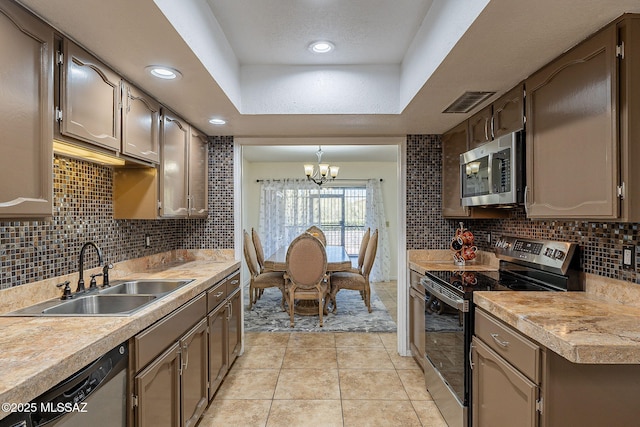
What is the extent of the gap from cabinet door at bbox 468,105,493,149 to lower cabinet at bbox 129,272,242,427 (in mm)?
2141

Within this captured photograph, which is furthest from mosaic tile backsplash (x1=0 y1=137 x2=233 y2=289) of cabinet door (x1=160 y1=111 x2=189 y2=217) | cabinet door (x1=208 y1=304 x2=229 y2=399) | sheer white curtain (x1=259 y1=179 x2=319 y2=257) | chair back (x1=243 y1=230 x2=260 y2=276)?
sheer white curtain (x1=259 y1=179 x2=319 y2=257)

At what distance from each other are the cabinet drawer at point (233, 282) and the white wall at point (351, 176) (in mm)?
3430

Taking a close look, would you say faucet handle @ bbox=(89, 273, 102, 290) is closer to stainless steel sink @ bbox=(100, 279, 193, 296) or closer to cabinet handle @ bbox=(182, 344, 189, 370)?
stainless steel sink @ bbox=(100, 279, 193, 296)

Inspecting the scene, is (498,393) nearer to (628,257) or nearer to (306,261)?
(628,257)

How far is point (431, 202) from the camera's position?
10.7 feet

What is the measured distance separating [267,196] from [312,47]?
14.3ft

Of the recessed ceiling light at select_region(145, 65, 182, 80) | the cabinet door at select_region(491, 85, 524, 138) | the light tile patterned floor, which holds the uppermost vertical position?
the recessed ceiling light at select_region(145, 65, 182, 80)

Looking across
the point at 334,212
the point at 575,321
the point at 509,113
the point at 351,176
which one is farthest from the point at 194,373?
the point at 351,176

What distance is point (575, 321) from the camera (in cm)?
135

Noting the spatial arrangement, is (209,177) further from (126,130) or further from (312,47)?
(312,47)

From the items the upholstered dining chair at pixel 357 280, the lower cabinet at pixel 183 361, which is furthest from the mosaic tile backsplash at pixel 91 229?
the upholstered dining chair at pixel 357 280

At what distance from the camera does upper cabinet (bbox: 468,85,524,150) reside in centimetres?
197

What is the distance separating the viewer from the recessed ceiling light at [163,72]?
1.79m

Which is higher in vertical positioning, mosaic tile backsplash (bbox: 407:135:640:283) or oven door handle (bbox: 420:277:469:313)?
mosaic tile backsplash (bbox: 407:135:640:283)
